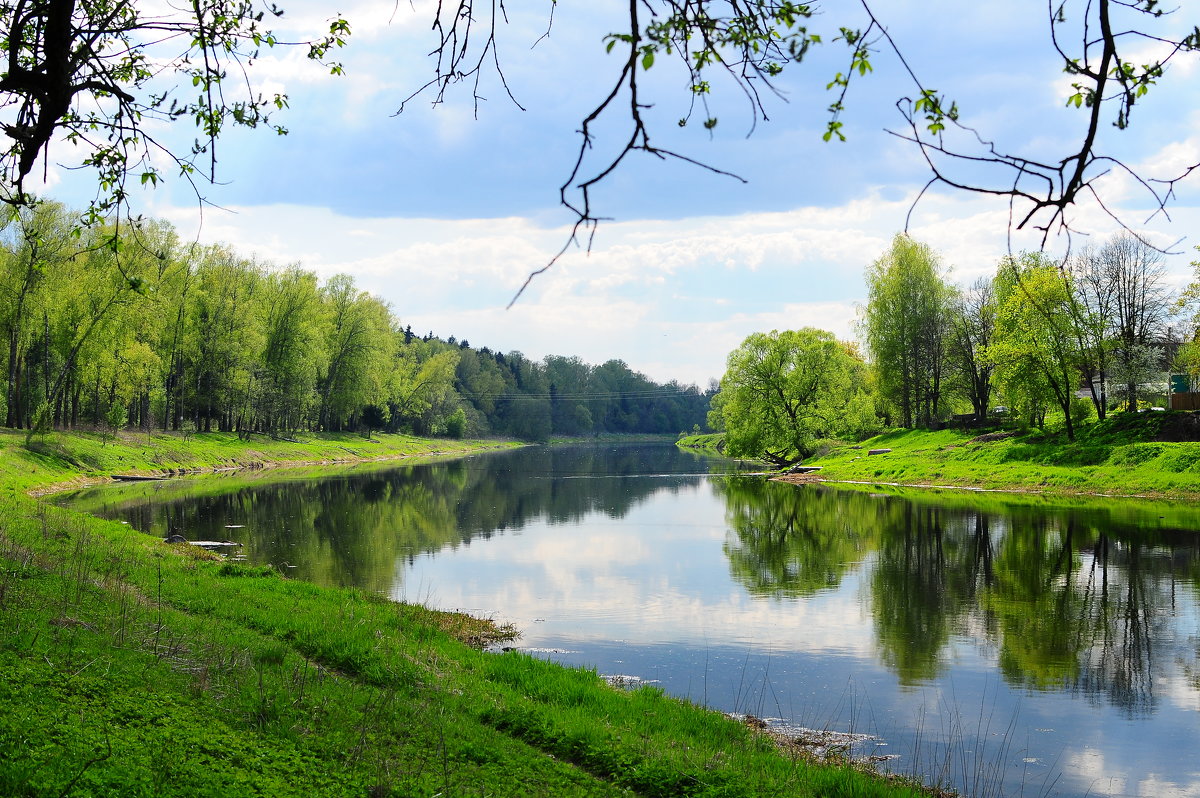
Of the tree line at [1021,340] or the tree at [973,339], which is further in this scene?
the tree at [973,339]

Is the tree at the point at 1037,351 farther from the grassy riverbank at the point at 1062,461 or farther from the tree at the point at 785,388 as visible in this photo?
the tree at the point at 785,388

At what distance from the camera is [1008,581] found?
21109 mm

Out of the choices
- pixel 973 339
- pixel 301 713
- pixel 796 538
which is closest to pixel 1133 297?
pixel 973 339

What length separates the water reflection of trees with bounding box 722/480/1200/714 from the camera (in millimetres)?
14438

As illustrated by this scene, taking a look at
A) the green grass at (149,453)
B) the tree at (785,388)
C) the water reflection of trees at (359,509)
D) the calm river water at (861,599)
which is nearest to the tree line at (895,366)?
the tree at (785,388)

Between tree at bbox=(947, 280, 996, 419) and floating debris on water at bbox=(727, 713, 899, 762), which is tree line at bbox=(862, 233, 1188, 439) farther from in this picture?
floating debris on water at bbox=(727, 713, 899, 762)

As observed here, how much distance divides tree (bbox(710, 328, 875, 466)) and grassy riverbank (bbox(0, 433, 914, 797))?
4893 centimetres

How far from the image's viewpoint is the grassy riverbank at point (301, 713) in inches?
252

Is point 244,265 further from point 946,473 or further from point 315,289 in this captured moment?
point 946,473

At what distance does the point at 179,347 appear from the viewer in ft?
201

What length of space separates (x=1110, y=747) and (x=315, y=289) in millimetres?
79796

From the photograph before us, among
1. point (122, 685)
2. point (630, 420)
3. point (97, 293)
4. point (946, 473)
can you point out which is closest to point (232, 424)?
point (97, 293)

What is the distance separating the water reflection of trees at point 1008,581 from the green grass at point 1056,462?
17.8ft

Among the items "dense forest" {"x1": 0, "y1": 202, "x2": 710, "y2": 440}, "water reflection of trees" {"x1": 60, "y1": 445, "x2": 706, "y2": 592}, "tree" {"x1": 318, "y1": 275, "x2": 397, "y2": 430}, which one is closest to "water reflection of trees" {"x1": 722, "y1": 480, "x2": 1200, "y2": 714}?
"water reflection of trees" {"x1": 60, "y1": 445, "x2": 706, "y2": 592}
